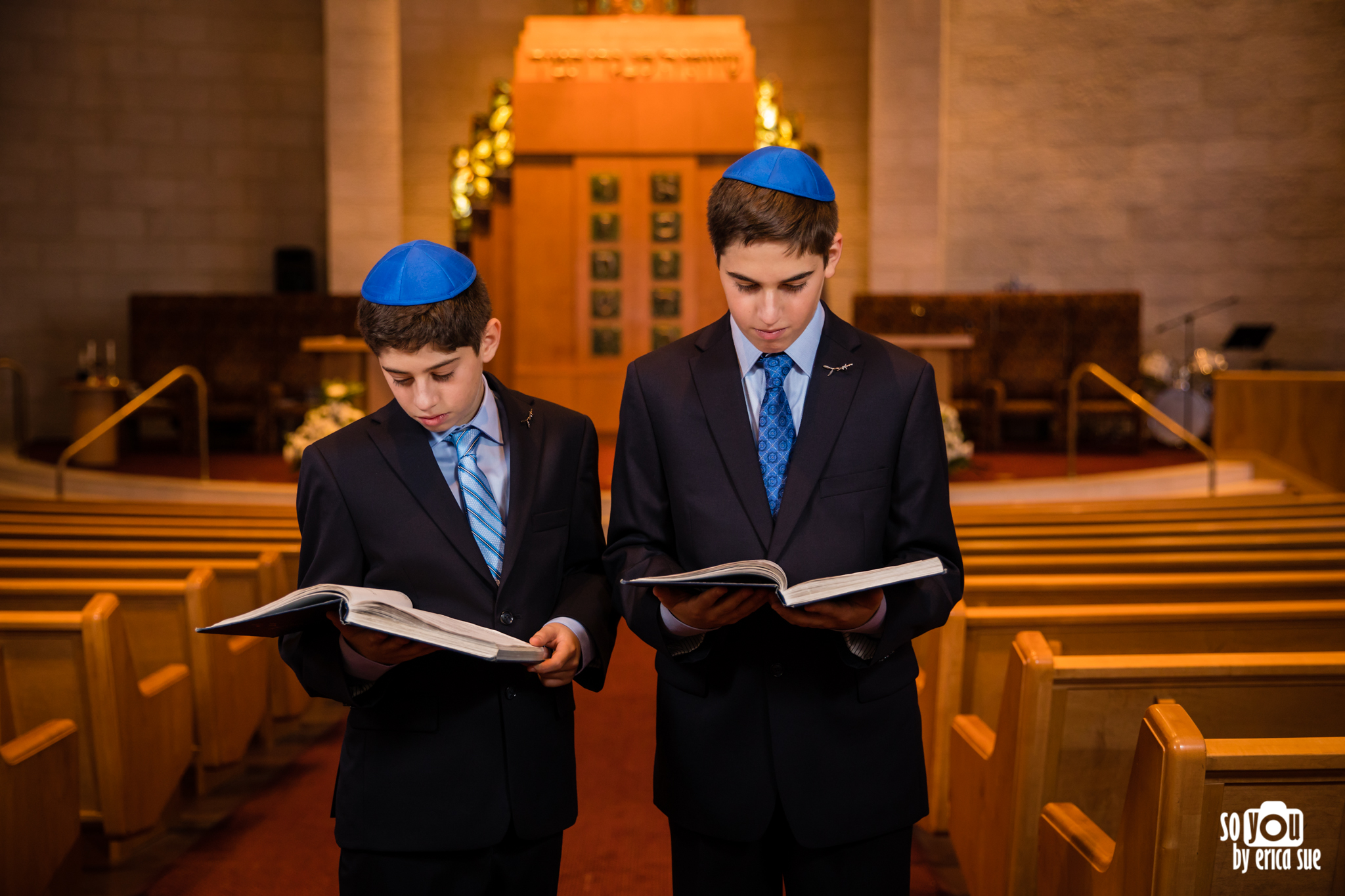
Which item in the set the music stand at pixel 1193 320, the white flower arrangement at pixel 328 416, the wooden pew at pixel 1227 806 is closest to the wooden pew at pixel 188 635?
the wooden pew at pixel 1227 806

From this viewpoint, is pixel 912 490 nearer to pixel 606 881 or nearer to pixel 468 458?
pixel 468 458

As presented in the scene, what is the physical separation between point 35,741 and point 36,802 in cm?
12

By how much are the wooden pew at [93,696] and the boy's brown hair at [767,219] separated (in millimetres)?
1902

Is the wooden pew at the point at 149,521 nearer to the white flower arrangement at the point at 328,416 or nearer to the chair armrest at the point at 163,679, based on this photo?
the chair armrest at the point at 163,679

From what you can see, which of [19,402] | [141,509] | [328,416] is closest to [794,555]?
[141,509]

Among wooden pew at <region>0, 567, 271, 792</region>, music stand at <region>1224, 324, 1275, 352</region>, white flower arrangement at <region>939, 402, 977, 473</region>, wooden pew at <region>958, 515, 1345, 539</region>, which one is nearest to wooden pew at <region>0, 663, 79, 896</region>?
wooden pew at <region>0, 567, 271, 792</region>

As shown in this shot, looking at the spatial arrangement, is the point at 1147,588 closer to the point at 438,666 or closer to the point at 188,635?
the point at 438,666

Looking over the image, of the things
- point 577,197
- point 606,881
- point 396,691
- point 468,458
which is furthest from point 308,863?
point 577,197

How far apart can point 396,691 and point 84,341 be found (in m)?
11.6

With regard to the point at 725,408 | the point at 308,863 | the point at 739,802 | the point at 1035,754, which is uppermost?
the point at 725,408

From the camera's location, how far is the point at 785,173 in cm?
136

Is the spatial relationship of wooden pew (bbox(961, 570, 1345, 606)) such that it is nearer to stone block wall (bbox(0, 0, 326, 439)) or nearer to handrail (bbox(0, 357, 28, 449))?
stone block wall (bbox(0, 0, 326, 439))

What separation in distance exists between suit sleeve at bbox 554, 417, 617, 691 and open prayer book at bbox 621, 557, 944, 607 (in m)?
0.30

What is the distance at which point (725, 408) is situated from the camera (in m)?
1.43
